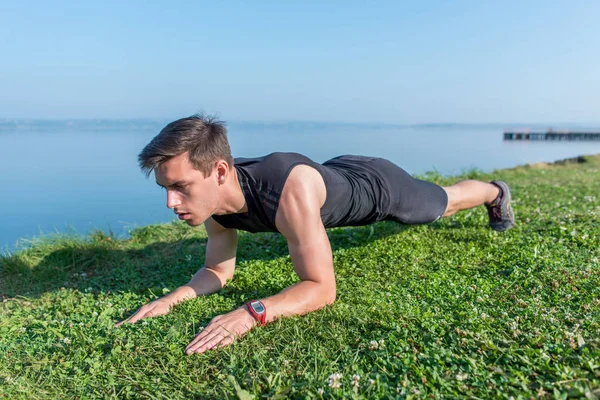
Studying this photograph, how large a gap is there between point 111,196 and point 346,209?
10041mm

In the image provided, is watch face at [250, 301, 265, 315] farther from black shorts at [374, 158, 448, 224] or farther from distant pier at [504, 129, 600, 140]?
distant pier at [504, 129, 600, 140]

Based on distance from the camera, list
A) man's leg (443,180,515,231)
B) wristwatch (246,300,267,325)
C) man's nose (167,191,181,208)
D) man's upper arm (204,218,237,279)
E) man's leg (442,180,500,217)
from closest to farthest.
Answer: wristwatch (246,300,267,325) → man's nose (167,191,181,208) → man's upper arm (204,218,237,279) → man's leg (442,180,500,217) → man's leg (443,180,515,231)

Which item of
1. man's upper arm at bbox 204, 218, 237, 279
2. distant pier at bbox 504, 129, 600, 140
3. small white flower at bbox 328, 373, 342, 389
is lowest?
small white flower at bbox 328, 373, 342, 389

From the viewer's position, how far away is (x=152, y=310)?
3.61 meters

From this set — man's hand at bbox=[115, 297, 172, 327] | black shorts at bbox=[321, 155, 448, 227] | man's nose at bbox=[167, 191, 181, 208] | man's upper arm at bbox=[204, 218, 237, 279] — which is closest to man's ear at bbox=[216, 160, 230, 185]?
man's nose at bbox=[167, 191, 181, 208]

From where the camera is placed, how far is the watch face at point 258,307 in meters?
3.15

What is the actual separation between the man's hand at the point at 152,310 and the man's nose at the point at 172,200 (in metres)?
0.94

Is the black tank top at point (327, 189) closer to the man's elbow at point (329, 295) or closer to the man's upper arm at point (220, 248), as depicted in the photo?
the man's upper arm at point (220, 248)

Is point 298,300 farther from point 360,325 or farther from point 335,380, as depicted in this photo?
point 335,380

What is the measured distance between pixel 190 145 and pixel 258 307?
129 centimetres

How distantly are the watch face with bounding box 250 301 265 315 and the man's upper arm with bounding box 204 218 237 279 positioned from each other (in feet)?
3.18

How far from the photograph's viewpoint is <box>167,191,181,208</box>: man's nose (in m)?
3.26

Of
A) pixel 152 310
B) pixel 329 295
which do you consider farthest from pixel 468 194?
pixel 152 310

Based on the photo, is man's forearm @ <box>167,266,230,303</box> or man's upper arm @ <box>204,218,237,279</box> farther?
man's upper arm @ <box>204,218,237,279</box>
